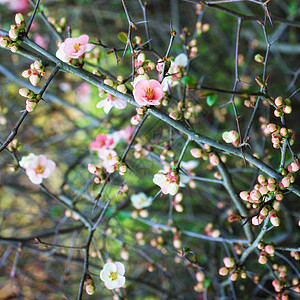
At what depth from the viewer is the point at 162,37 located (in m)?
2.45

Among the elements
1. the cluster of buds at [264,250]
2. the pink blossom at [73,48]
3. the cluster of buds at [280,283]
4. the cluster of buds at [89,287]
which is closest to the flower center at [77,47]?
the pink blossom at [73,48]

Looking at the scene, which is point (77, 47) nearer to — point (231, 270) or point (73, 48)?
point (73, 48)

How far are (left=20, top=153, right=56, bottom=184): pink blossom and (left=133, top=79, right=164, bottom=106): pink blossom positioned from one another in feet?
1.80

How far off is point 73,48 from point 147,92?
0.82ft

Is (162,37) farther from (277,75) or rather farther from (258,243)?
(258,243)

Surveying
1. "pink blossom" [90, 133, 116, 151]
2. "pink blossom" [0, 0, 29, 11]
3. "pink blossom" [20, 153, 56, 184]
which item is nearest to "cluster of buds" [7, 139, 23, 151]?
"pink blossom" [20, 153, 56, 184]

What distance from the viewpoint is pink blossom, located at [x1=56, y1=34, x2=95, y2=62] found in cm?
86

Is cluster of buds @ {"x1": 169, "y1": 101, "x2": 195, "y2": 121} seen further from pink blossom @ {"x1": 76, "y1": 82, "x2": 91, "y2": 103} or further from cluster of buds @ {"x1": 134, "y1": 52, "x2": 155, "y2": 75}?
pink blossom @ {"x1": 76, "y1": 82, "x2": 91, "y2": 103}

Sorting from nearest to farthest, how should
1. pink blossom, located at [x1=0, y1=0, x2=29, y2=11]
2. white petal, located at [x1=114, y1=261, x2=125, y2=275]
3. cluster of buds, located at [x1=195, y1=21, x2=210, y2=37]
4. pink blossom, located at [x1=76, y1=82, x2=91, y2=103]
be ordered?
1. white petal, located at [x1=114, y1=261, x2=125, y2=275]
2. cluster of buds, located at [x1=195, y1=21, x2=210, y2=37]
3. pink blossom, located at [x1=0, y1=0, x2=29, y2=11]
4. pink blossom, located at [x1=76, y1=82, x2=91, y2=103]

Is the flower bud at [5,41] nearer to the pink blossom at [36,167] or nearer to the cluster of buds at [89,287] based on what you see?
the pink blossom at [36,167]

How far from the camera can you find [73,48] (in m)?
0.88

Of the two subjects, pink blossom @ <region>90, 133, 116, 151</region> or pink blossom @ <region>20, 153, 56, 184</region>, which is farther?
pink blossom @ <region>90, 133, 116, 151</region>

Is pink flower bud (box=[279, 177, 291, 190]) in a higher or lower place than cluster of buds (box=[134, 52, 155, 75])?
lower

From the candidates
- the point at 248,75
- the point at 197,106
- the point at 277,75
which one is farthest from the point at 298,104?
the point at 197,106
